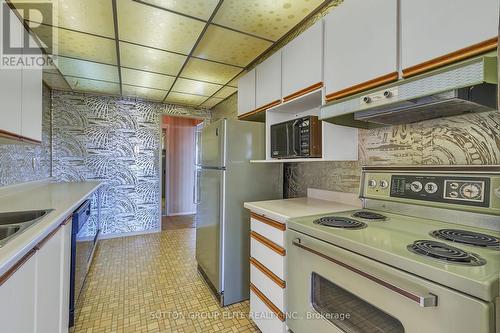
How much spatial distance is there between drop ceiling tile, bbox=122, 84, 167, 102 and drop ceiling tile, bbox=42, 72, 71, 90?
720 mm

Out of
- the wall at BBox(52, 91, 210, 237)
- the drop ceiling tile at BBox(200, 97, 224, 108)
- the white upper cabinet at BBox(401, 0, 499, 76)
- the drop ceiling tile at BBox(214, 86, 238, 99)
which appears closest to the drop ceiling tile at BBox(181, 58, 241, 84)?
the drop ceiling tile at BBox(214, 86, 238, 99)

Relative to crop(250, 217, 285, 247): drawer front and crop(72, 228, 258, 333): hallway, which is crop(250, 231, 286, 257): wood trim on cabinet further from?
crop(72, 228, 258, 333): hallway

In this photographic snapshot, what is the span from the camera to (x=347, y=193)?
168cm

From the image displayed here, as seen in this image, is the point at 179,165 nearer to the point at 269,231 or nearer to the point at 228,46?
the point at 228,46

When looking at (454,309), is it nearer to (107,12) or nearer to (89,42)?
(107,12)

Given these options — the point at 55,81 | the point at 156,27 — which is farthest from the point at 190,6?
the point at 55,81

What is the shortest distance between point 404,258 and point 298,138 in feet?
3.40

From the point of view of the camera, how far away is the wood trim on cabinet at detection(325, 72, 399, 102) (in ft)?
3.59

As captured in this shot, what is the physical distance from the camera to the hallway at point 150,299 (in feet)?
5.63

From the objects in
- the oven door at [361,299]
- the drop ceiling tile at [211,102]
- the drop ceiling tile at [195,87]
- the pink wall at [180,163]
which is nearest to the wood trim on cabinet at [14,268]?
the oven door at [361,299]

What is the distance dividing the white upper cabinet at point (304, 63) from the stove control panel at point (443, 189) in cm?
76

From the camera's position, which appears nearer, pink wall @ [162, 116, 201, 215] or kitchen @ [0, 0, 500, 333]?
kitchen @ [0, 0, 500, 333]

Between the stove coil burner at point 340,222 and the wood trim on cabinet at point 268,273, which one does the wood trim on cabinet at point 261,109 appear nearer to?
the stove coil burner at point 340,222

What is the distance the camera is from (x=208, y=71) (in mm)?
2809
